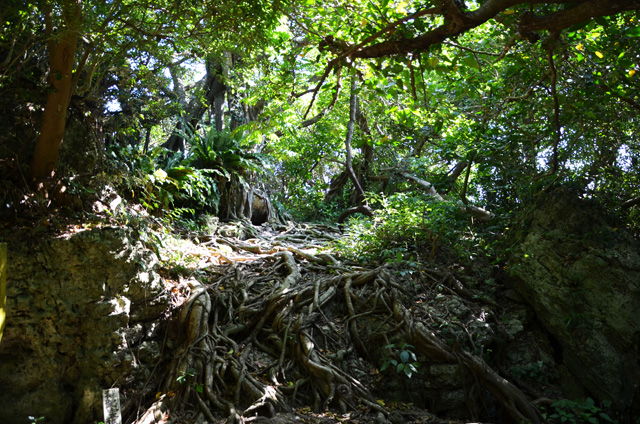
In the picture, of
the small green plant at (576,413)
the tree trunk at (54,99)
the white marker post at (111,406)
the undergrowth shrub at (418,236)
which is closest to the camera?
the white marker post at (111,406)

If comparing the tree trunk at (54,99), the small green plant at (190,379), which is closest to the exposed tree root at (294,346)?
the small green plant at (190,379)

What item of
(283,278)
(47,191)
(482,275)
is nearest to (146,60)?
(47,191)

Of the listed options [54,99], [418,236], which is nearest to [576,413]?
[418,236]

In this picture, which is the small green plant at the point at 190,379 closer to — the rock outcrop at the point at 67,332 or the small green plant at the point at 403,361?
the rock outcrop at the point at 67,332

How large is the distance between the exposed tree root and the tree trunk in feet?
7.07

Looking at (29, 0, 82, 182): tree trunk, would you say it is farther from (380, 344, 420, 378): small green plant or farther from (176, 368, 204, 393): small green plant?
(380, 344, 420, 378): small green plant

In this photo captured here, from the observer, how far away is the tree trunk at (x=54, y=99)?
4.22 m

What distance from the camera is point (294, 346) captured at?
4992mm

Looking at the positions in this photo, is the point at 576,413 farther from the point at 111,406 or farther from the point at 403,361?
the point at 111,406

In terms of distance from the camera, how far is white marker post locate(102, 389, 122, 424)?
3.15m

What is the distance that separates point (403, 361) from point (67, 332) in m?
3.43

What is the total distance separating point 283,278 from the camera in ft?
21.2

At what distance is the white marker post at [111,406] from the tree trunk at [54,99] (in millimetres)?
2564

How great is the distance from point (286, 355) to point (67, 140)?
358 centimetres
